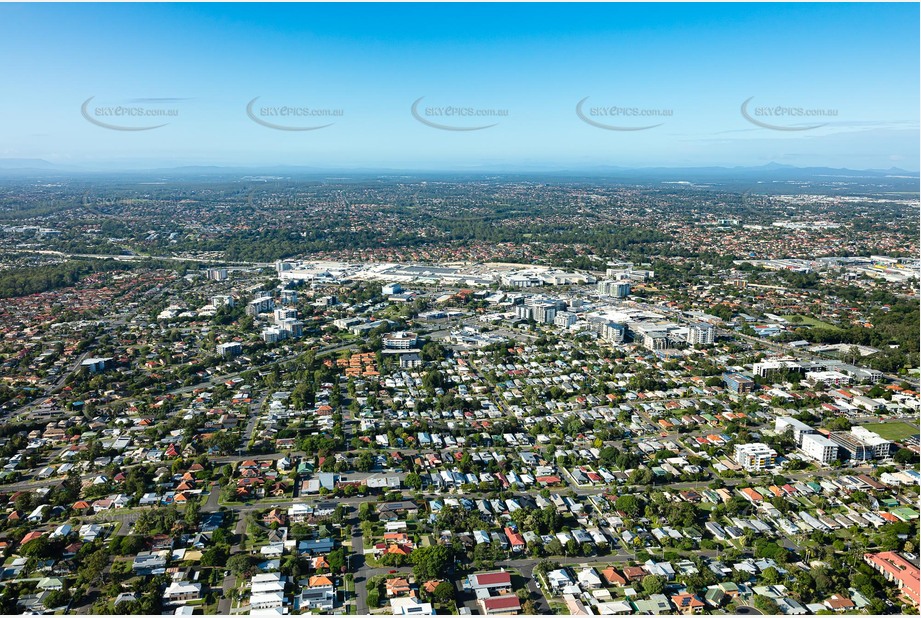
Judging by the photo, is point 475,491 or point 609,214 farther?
point 609,214

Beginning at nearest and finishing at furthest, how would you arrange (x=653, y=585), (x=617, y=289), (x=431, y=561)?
1. (x=653, y=585)
2. (x=431, y=561)
3. (x=617, y=289)

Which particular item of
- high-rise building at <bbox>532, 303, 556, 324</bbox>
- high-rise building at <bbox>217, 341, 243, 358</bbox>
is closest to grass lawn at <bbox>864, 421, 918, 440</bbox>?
high-rise building at <bbox>532, 303, 556, 324</bbox>

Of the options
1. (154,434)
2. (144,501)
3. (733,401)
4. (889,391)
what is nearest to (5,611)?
(144,501)

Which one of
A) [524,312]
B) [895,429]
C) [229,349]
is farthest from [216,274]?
[895,429]

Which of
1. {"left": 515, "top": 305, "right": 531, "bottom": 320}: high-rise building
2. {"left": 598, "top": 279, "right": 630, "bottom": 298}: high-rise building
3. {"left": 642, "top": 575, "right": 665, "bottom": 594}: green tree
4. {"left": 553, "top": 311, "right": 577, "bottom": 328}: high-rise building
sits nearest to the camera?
{"left": 642, "top": 575, "right": 665, "bottom": 594}: green tree

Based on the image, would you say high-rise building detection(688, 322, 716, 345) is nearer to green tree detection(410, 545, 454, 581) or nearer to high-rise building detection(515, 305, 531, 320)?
high-rise building detection(515, 305, 531, 320)

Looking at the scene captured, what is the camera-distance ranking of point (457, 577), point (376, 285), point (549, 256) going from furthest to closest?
point (549, 256) < point (376, 285) < point (457, 577)

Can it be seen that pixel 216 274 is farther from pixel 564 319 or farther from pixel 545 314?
pixel 564 319

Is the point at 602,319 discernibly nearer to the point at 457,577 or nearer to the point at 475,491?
the point at 475,491

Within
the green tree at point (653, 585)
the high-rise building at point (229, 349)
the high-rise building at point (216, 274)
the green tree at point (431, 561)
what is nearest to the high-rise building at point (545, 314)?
the high-rise building at point (229, 349)
